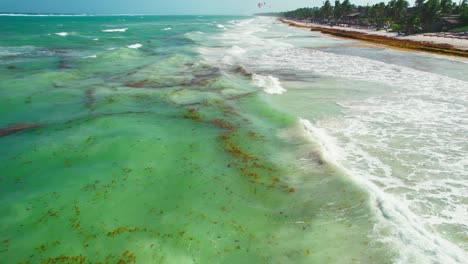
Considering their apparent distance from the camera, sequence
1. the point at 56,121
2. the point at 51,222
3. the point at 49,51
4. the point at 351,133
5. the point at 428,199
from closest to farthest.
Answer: the point at 51,222 → the point at 428,199 → the point at 351,133 → the point at 56,121 → the point at 49,51

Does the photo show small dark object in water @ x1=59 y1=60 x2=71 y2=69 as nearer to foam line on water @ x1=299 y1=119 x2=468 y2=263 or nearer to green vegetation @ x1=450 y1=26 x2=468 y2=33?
foam line on water @ x1=299 y1=119 x2=468 y2=263

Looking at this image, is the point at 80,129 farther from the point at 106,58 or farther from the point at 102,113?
the point at 106,58

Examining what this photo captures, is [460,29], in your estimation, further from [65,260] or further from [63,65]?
[65,260]

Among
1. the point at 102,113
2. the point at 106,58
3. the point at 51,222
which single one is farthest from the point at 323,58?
the point at 51,222

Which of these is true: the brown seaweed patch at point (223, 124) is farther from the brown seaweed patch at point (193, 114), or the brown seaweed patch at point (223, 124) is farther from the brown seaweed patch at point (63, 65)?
the brown seaweed patch at point (63, 65)

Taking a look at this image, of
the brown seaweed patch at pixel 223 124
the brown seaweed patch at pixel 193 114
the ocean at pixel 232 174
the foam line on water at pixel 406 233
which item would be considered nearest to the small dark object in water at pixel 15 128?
the ocean at pixel 232 174

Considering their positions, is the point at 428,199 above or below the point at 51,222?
above
